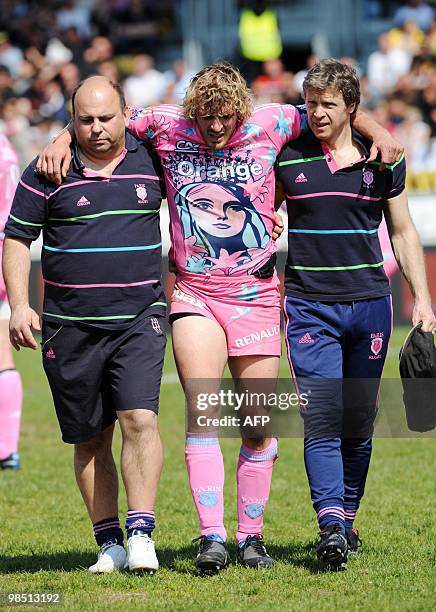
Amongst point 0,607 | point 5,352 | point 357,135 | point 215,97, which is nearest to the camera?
point 0,607

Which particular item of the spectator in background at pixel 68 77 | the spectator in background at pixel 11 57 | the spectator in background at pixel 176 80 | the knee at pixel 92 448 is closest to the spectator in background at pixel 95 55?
the spectator in background at pixel 68 77

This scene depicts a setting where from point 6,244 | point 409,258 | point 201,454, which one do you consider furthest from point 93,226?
point 409,258

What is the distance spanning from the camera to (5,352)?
823 cm

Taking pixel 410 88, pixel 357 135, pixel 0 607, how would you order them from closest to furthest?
pixel 0 607 < pixel 357 135 < pixel 410 88

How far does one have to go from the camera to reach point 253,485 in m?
5.53

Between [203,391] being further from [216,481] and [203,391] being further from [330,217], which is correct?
[330,217]

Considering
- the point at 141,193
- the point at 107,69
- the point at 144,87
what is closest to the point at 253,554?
the point at 141,193

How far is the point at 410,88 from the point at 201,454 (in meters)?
13.1

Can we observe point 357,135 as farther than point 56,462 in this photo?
No

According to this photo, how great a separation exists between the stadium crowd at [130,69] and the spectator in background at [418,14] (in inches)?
0.6

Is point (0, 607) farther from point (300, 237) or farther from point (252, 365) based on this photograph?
point (300, 237)

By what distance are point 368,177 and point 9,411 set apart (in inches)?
146

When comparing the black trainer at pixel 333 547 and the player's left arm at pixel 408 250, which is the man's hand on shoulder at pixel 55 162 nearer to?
the player's left arm at pixel 408 250

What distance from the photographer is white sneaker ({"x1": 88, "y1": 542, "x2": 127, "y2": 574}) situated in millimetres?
5379
